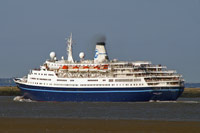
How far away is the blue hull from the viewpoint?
72938mm

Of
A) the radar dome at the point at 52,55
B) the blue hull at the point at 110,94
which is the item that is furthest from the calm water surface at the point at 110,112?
the radar dome at the point at 52,55

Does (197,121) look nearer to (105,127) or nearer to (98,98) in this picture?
(105,127)

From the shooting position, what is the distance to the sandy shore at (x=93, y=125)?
3544 cm

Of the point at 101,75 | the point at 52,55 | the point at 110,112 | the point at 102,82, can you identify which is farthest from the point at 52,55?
the point at 110,112

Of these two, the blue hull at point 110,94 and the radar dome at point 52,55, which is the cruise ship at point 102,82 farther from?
the radar dome at point 52,55

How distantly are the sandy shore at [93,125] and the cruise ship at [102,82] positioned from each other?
31.3m

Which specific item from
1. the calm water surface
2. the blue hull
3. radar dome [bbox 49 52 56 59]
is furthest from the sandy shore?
radar dome [bbox 49 52 56 59]

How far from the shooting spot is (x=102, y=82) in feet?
245

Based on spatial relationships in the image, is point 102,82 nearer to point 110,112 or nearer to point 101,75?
point 101,75

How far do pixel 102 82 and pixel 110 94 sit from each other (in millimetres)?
2336

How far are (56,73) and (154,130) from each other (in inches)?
1765

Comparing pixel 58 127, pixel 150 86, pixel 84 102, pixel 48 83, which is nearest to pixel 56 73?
pixel 48 83

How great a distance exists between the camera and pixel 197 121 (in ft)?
137

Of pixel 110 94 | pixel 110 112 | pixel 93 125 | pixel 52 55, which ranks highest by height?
pixel 52 55
